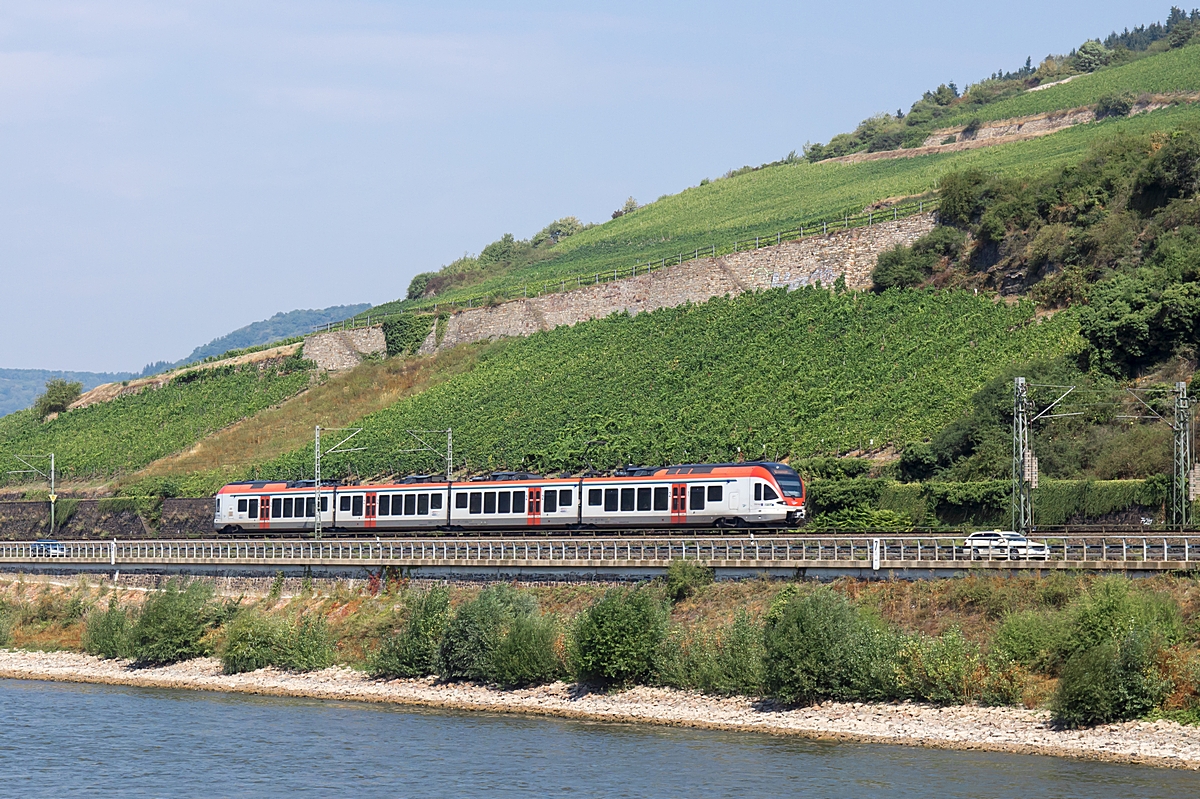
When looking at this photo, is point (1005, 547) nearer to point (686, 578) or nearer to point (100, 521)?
point (686, 578)

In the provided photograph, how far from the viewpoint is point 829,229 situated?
9600cm

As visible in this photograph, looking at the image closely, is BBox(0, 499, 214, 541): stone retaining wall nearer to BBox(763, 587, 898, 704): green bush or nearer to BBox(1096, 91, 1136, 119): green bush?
BBox(763, 587, 898, 704): green bush

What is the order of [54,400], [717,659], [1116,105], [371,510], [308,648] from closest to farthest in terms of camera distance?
[717,659]
[308,648]
[371,510]
[1116,105]
[54,400]

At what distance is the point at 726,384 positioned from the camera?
8069cm

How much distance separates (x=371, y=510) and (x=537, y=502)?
1065 centimetres

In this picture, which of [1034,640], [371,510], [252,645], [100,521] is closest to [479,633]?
[252,645]

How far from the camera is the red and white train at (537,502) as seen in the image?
52312 millimetres

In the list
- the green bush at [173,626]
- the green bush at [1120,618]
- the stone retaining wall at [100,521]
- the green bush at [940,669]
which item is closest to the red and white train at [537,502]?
the stone retaining wall at [100,521]

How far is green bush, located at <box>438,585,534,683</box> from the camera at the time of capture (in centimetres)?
4403

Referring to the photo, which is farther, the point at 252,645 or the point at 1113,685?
the point at 252,645

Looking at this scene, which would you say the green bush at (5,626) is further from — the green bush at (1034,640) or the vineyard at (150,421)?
the green bush at (1034,640)

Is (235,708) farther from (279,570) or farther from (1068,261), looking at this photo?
(1068,261)

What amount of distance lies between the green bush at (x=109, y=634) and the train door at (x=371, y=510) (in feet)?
39.7

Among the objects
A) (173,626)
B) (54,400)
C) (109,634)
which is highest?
(54,400)
